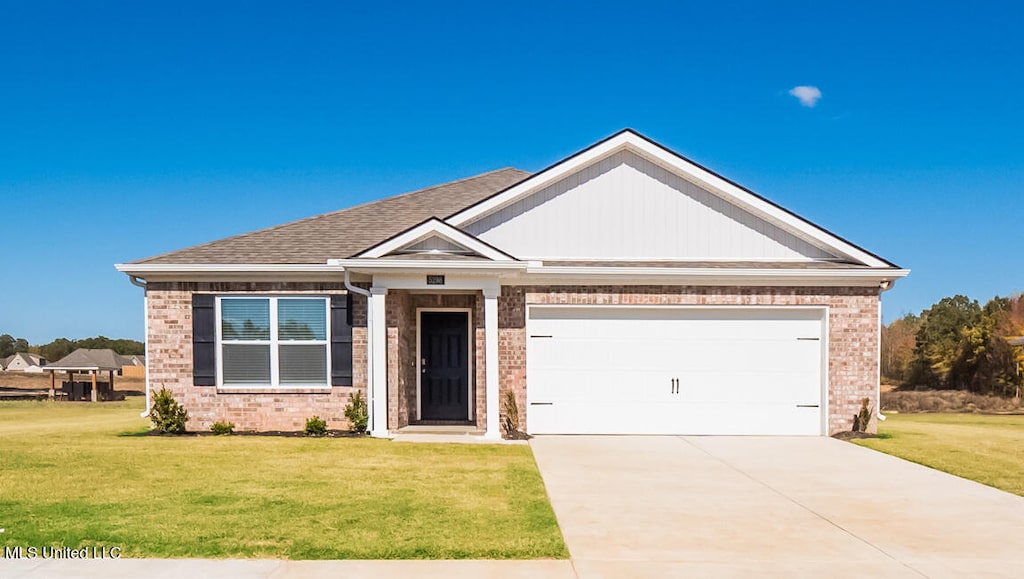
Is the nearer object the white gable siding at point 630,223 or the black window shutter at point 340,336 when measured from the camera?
the black window shutter at point 340,336

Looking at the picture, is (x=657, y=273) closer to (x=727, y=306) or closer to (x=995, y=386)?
(x=727, y=306)

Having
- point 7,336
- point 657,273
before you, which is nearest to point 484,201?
point 657,273

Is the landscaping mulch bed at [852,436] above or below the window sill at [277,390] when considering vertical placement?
below

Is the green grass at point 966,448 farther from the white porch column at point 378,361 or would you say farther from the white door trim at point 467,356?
the white porch column at point 378,361

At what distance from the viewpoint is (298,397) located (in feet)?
44.8

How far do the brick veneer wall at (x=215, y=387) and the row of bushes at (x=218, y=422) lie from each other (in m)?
0.12

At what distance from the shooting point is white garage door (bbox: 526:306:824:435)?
1380cm

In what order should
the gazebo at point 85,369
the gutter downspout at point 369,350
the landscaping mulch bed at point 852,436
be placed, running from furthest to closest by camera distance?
the gazebo at point 85,369 → the landscaping mulch bed at point 852,436 → the gutter downspout at point 369,350

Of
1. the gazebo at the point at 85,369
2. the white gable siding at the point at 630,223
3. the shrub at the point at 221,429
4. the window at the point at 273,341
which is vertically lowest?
the gazebo at the point at 85,369

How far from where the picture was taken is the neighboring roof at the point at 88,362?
105 feet

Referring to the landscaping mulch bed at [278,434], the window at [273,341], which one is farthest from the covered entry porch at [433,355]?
the window at [273,341]

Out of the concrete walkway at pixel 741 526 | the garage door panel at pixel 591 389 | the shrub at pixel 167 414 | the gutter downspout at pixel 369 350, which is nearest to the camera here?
the concrete walkway at pixel 741 526

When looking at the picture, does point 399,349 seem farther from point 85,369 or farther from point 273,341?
point 85,369

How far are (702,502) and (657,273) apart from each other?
5935mm
